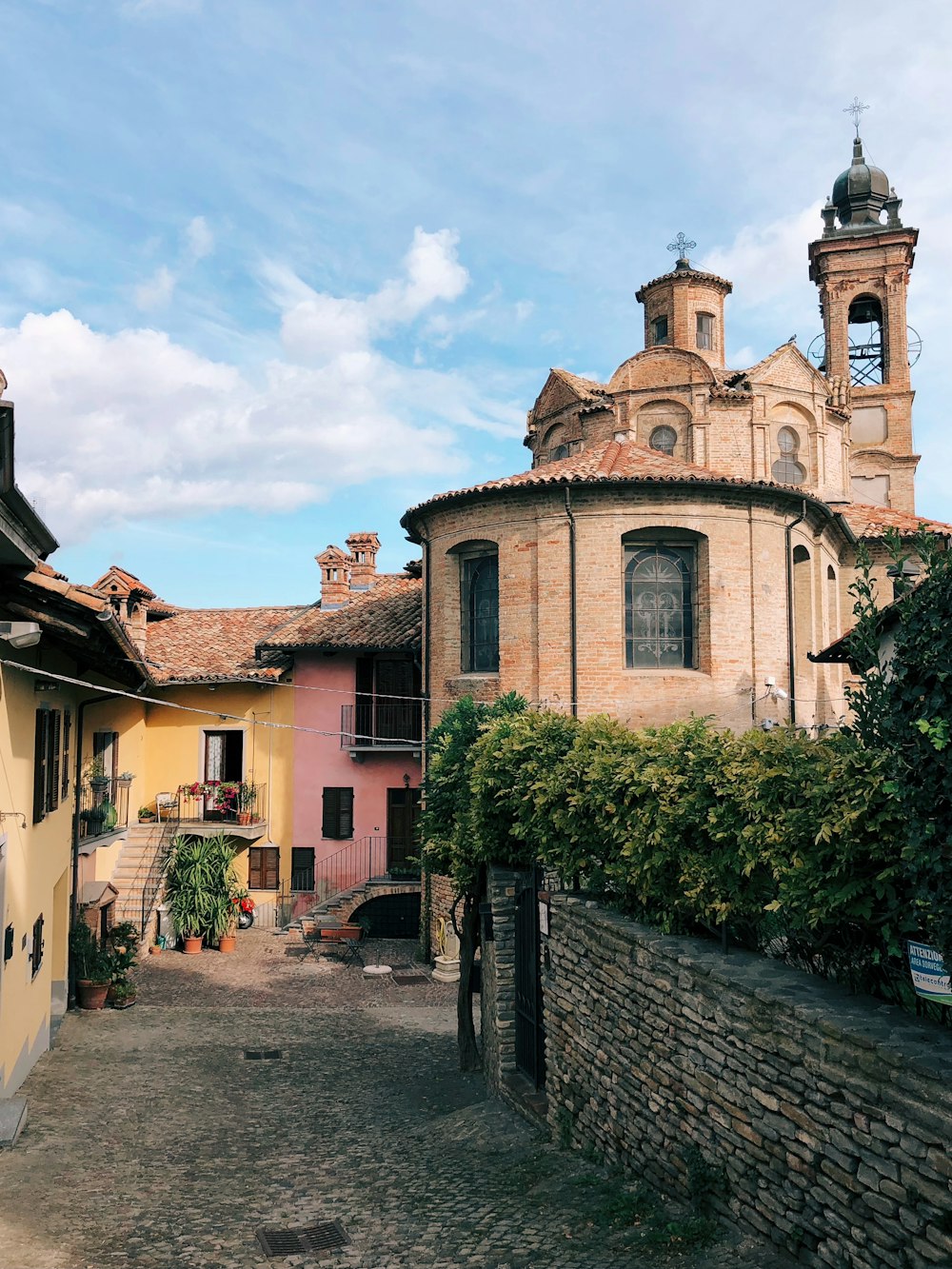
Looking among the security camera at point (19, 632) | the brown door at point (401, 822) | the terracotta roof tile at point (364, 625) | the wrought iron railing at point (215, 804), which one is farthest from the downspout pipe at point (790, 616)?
the security camera at point (19, 632)

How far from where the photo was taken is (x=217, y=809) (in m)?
27.8

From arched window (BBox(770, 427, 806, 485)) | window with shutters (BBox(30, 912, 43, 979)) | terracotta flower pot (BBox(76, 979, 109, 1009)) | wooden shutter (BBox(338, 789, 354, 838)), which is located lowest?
terracotta flower pot (BBox(76, 979, 109, 1009))

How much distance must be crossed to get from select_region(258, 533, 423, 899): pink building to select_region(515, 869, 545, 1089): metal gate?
1513 centimetres

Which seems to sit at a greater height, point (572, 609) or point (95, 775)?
point (572, 609)

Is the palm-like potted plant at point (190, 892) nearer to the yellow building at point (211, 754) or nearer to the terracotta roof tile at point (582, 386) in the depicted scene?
the yellow building at point (211, 754)

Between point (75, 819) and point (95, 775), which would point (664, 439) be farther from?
point (75, 819)

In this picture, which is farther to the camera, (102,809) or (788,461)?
(788,461)

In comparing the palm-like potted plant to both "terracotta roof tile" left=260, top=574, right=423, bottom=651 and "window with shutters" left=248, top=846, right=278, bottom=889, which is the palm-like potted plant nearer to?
"window with shutters" left=248, top=846, right=278, bottom=889

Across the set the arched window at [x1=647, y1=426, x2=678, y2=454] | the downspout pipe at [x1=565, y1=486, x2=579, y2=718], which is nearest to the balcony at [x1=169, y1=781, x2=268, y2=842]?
the downspout pipe at [x1=565, y1=486, x2=579, y2=718]

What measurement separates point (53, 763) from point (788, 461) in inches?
931

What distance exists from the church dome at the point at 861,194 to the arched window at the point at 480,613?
26.6m

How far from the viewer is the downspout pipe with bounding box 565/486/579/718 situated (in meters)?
19.8

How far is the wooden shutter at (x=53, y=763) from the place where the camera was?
534 inches

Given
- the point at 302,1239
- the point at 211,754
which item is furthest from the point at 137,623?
the point at 302,1239
